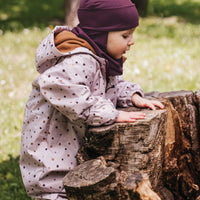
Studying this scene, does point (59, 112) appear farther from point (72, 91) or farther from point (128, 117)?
point (128, 117)

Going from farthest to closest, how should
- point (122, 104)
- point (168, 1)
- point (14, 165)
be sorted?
point (168, 1)
point (14, 165)
point (122, 104)

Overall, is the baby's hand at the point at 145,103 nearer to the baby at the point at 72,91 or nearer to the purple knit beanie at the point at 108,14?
the baby at the point at 72,91

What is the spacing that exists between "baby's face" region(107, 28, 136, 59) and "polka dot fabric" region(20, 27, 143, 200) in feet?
0.42

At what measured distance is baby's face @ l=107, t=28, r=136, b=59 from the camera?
2438 mm

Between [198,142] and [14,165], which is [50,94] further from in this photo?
[14,165]

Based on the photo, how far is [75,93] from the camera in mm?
2250

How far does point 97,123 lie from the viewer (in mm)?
2283

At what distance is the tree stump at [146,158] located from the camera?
2031 mm

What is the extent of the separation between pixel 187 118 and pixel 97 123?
0.96 metres

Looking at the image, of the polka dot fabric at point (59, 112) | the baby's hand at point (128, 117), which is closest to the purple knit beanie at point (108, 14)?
the polka dot fabric at point (59, 112)

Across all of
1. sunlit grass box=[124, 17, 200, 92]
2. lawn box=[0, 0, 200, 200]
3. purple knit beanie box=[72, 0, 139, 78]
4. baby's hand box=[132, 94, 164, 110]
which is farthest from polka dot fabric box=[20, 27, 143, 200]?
sunlit grass box=[124, 17, 200, 92]

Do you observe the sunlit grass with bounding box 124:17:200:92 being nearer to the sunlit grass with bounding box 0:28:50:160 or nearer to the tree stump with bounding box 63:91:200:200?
the sunlit grass with bounding box 0:28:50:160

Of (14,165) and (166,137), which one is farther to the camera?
(14,165)

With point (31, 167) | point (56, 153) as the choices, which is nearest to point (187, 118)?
point (56, 153)
